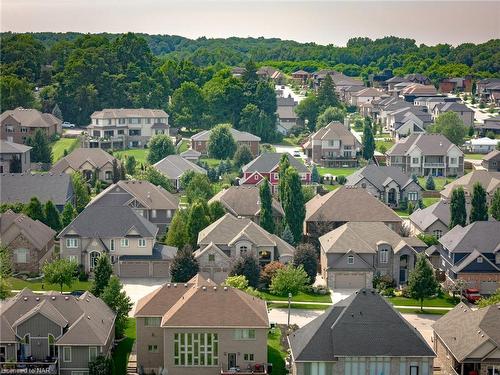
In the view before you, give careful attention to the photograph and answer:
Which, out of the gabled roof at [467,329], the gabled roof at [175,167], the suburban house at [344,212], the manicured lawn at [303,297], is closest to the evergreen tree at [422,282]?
the manicured lawn at [303,297]

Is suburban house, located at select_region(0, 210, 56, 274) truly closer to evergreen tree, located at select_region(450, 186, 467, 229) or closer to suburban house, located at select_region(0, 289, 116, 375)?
suburban house, located at select_region(0, 289, 116, 375)

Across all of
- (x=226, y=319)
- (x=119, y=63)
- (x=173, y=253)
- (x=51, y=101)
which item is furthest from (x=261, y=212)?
(x=119, y=63)

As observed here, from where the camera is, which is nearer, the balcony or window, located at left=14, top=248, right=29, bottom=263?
the balcony

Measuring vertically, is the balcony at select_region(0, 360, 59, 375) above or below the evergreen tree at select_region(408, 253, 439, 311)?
below

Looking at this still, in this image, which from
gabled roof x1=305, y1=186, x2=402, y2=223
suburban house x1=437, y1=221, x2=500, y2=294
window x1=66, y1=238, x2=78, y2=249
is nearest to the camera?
suburban house x1=437, y1=221, x2=500, y2=294

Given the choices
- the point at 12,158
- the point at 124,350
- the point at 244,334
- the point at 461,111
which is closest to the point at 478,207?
the point at 244,334

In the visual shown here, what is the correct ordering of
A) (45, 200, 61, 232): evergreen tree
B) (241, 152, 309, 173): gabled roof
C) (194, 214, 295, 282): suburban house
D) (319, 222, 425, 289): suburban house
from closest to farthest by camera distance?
(319, 222, 425, 289): suburban house < (194, 214, 295, 282): suburban house < (45, 200, 61, 232): evergreen tree < (241, 152, 309, 173): gabled roof

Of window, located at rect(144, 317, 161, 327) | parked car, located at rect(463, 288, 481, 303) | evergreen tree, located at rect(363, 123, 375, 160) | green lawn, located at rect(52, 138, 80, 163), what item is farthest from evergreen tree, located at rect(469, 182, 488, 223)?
green lawn, located at rect(52, 138, 80, 163)
